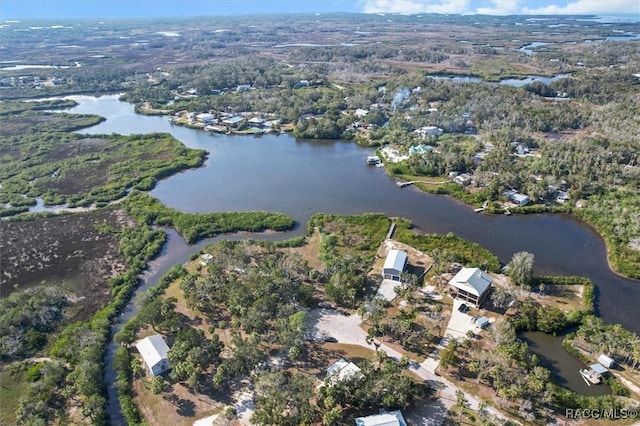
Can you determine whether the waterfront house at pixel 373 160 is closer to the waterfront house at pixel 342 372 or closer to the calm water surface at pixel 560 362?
the calm water surface at pixel 560 362

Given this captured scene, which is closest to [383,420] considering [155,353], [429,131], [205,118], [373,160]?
[155,353]

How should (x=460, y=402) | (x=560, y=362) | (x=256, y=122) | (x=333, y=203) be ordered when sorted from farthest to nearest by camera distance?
(x=256, y=122) → (x=333, y=203) → (x=560, y=362) → (x=460, y=402)

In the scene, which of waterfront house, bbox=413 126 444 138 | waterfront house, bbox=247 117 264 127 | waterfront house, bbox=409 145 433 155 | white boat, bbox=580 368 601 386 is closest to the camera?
white boat, bbox=580 368 601 386

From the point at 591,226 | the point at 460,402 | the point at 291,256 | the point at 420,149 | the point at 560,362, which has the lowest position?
the point at 560,362

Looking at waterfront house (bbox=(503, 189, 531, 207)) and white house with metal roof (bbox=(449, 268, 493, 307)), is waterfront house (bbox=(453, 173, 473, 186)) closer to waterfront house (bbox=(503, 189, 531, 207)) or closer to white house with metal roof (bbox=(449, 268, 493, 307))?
waterfront house (bbox=(503, 189, 531, 207))

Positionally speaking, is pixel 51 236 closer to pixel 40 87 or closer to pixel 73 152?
pixel 73 152

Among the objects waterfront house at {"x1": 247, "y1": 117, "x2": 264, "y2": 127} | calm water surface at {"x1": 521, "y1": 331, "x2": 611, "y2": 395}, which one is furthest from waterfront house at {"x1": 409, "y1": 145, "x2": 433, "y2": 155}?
calm water surface at {"x1": 521, "y1": 331, "x2": 611, "y2": 395}

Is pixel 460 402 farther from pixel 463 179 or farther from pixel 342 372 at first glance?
pixel 463 179
